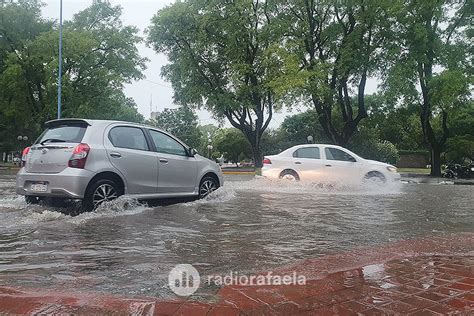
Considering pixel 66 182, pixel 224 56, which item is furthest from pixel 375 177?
pixel 224 56

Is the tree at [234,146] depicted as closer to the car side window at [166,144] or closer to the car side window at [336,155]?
the car side window at [336,155]

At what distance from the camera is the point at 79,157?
6523mm

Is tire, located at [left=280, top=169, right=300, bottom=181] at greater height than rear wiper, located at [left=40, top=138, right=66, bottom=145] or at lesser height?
lesser

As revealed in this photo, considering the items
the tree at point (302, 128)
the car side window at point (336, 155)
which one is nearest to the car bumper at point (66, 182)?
the car side window at point (336, 155)

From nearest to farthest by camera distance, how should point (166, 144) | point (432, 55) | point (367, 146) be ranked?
point (166, 144) → point (432, 55) → point (367, 146)

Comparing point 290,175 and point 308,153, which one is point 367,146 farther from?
point 290,175

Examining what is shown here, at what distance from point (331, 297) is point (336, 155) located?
10812mm

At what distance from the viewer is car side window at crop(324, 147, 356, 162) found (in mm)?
13359

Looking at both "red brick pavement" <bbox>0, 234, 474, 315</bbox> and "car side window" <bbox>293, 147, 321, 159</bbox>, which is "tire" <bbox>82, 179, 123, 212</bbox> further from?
"car side window" <bbox>293, 147, 321, 159</bbox>

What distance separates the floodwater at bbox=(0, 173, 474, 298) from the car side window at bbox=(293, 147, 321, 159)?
454 centimetres

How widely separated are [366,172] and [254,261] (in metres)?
9.79

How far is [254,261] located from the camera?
4.03 meters

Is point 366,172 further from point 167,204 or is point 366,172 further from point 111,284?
point 111,284

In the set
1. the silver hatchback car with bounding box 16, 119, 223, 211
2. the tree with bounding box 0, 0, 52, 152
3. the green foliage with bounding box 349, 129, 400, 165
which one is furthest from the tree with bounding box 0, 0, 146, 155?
→ the silver hatchback car with bounding box 16, 119, 223, 211
